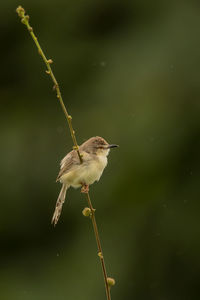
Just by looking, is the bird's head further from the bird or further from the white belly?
the white belly

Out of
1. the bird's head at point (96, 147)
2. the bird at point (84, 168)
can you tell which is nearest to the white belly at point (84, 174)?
the bird at point (84, 168)

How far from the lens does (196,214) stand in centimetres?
842

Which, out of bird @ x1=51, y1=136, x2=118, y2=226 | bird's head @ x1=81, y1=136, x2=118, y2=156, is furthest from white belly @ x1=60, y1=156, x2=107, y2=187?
bird's head @ x1=81, y1=136, x2=118, y2=156

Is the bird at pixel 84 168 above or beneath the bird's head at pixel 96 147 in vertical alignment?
beneath

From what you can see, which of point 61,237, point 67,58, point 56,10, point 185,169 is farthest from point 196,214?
point 56,10

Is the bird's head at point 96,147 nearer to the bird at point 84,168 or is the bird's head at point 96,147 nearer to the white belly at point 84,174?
the bird at point 84,168

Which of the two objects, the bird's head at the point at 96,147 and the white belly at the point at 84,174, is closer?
the white belly at the point at 84,174

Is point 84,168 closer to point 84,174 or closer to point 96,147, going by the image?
point 84,174

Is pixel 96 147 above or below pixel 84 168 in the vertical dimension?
above

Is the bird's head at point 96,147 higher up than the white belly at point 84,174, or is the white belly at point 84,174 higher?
the bird's head at point 96,147

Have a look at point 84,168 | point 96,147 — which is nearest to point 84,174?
point 84,168

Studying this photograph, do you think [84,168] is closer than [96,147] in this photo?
Yes

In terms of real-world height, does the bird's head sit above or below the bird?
above

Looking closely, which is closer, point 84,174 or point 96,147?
point 84,174
